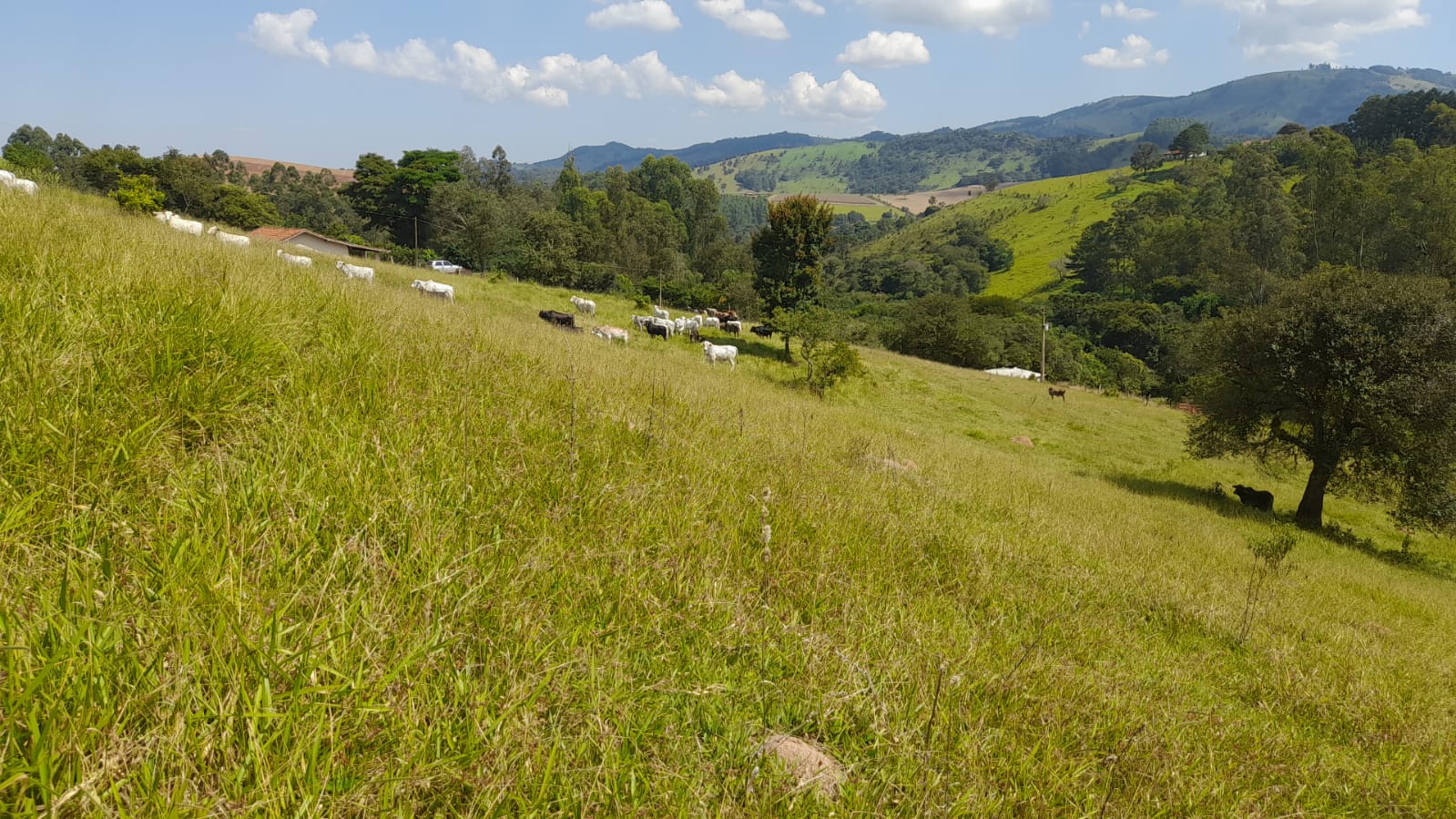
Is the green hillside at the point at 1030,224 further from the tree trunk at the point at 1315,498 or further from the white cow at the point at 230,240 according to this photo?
the white cow at the point at 230,240

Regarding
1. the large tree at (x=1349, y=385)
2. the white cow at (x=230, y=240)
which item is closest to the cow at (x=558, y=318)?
the white cow at (x=230, y=240)

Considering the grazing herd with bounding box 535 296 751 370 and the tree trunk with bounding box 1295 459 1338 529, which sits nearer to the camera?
the tree trunk with bounding box 1295 459 1338 529

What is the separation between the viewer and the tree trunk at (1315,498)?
802 inches

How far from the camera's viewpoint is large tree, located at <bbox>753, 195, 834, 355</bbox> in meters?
38.5

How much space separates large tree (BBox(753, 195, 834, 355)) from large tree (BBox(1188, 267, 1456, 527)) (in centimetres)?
2180

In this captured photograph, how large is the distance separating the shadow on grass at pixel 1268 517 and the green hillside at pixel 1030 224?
106881 millimetres

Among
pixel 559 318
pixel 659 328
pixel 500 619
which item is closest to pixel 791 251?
pixel 659 328

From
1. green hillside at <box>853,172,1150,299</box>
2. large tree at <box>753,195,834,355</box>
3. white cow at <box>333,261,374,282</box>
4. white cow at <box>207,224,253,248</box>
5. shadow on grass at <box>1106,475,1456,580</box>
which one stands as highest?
green hillside at <box>853,172,1150,299</box>

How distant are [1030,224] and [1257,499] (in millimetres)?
158384

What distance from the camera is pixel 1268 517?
787 inches

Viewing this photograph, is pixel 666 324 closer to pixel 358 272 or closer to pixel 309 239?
pixel 358 272

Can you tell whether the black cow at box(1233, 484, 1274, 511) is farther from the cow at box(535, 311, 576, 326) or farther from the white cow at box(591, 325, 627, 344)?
the cow at box(535, 311, 576, 326)

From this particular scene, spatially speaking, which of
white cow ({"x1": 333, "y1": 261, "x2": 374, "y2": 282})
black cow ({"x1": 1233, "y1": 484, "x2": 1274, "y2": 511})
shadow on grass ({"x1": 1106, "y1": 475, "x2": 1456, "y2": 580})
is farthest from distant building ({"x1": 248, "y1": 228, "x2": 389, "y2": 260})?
black cow ({"x1": 1233, "y1": 484, "x2": 1274, "y2": 511})

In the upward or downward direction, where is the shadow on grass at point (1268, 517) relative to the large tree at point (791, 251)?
downward
